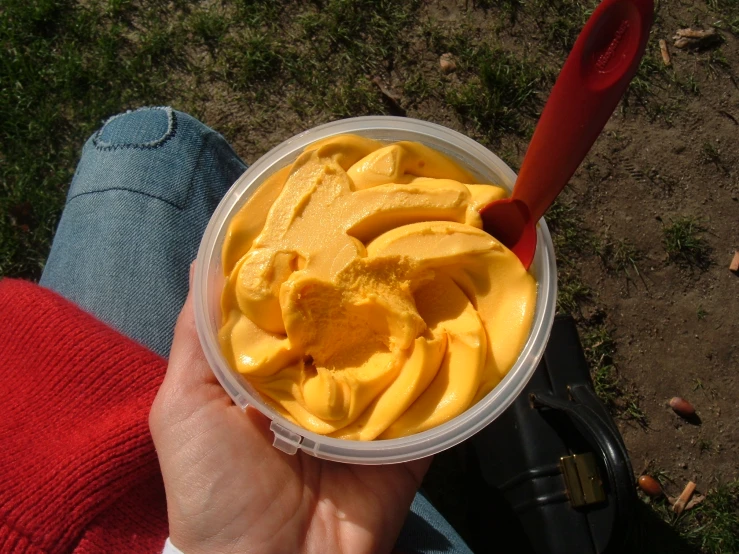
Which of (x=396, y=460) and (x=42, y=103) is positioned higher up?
(x=396, y=460)

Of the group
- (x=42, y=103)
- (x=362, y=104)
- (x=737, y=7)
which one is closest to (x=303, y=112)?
(x=362, y=104)

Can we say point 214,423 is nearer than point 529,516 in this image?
Yes

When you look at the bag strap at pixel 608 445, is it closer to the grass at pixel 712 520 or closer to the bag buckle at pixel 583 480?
the bag buckle at pixel 583 480

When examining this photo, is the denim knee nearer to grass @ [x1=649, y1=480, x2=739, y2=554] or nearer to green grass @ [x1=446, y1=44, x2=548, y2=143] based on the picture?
green grass @ [x1=446, y1=44, x2=548, y2=143]

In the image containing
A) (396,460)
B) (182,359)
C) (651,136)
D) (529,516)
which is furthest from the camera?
(651,136)

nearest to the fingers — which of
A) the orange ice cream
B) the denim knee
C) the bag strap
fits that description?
the orange ice cream

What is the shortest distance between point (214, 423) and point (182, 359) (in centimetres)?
16

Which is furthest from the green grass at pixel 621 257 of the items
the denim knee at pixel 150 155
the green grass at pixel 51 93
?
the green grass at pixel 51 93

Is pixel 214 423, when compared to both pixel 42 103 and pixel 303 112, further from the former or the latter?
pixel 42 103

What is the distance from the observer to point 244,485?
3.92 feet

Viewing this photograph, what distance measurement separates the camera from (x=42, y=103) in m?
2.18

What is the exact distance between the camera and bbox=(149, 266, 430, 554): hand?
119 cm

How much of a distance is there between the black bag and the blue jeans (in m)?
0.18

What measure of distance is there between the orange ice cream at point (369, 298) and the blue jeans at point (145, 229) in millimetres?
547
